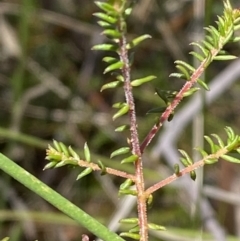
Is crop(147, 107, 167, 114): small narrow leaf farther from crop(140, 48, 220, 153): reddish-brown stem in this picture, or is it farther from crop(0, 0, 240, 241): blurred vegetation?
crop(0, 0, 240, 241): blurred vegetation

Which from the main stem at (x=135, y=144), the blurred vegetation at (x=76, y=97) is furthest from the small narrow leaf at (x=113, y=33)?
the blurred vegetation at (x=76, y=97)

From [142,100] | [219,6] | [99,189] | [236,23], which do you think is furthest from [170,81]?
[236,23]

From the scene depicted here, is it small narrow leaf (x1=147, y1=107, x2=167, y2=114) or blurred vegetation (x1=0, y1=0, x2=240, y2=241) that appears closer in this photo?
small narrow leaf (x1=147, y1=107, x2=167, y2=114)

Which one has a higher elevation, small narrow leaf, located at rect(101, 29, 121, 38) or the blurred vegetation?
small narrow leaf, located at rect(101, 29, 121, 38)

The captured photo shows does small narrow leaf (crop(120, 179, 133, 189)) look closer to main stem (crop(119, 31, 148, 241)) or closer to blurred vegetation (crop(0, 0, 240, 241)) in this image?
main stem (crop(119, 31, 148, 241))

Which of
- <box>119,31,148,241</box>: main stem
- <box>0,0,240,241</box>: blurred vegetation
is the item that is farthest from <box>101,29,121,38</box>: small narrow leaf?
<box>0,0,240,241</box>: blurred vegetation

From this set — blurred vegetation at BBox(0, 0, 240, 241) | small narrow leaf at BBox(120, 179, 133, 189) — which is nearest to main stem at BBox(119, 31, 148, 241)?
small narrow leaf at BBox(120, 179, 133, 189)

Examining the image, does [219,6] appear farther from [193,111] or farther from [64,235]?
[64,235]

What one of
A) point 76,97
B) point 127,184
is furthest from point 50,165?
point 76,97

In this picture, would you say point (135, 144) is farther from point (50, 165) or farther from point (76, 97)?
point (76, 97)
